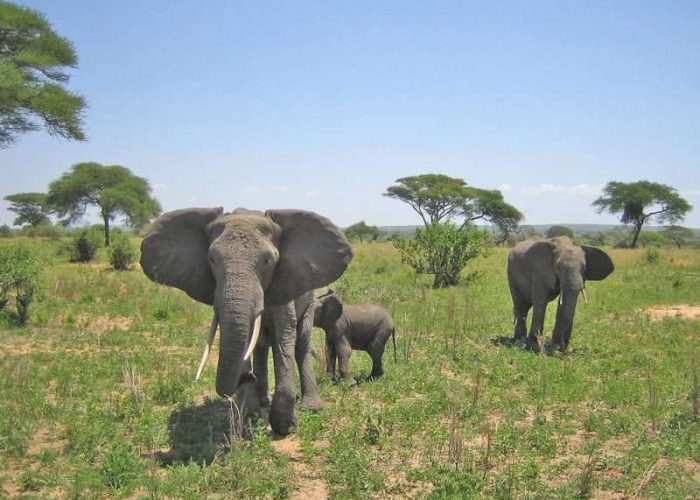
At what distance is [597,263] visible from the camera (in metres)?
12.2

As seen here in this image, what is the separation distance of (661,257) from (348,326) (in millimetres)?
24556

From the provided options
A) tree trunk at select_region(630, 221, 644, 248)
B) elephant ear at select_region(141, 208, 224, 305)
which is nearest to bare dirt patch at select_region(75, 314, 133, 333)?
elephant ear at select_region(141, 208, 224, 305)

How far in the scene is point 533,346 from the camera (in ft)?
37.1

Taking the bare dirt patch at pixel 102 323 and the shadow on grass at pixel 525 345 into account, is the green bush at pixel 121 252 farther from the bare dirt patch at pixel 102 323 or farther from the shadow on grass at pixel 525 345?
the shadow on grass at pixel 525 345

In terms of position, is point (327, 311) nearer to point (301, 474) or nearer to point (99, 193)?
point (301, 474)

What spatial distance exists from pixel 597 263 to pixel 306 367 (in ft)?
22.4

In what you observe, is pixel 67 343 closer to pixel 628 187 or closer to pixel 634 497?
pixel 634 497

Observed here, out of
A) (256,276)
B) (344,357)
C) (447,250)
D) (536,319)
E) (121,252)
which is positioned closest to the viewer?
(256,276)

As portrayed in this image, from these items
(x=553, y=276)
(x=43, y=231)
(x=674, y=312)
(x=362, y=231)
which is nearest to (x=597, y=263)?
(x=553, y=276)

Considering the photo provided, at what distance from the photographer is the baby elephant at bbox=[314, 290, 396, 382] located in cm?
874

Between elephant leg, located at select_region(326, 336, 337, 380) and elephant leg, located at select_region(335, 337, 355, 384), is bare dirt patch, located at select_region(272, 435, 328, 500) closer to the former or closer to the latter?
elephant leg, located at select_region(335, 337, 355, 384)

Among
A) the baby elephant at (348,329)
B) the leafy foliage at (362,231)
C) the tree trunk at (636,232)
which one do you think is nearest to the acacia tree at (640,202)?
the tree trunk at (636,232)

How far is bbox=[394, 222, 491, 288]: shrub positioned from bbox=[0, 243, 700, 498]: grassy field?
24.8 ft

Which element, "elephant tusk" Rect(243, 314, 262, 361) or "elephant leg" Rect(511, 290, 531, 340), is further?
"elephant leg" Rect(511, 290, 531, 340)
